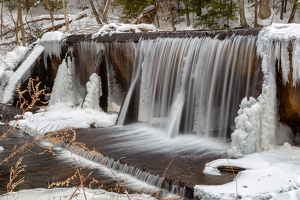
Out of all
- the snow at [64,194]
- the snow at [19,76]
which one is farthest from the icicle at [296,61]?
the snow at [19,76]

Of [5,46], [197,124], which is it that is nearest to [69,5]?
[5,46]

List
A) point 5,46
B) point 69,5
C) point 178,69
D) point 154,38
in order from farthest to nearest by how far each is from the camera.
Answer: point 69,5 < point 5,46 < point 154,38 < point 178,69

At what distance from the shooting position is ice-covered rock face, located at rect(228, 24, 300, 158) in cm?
532

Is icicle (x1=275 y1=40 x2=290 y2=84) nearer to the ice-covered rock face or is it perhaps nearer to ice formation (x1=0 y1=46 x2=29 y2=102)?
the ice-covered rock face

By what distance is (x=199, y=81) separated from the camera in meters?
7.05

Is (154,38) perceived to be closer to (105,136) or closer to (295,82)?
(105,136)

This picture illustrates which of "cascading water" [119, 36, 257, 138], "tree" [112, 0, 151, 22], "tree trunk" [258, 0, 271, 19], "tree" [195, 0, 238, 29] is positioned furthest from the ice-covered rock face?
"tree" [112, 0, 151, 22]

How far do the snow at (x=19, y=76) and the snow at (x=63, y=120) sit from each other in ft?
8.45

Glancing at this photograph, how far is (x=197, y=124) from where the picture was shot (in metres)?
7.02

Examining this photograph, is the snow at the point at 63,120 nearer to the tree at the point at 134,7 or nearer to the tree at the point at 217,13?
the tree at the point at 217,13

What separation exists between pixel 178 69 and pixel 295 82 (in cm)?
289

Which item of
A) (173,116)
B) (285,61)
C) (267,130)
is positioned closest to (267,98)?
(267,130)

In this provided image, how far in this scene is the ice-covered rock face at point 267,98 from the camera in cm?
532

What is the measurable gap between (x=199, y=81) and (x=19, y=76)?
8.44m
